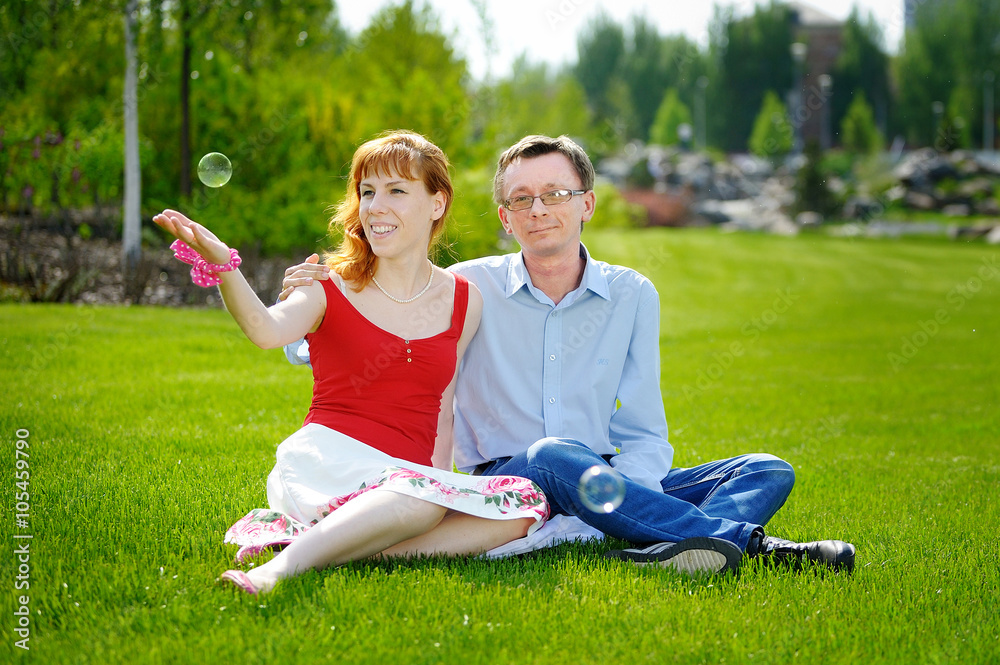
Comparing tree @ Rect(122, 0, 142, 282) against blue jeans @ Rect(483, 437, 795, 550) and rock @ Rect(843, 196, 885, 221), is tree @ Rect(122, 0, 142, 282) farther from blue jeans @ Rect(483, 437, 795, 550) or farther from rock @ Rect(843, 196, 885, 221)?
rock @ Rect(843, 196, 885, 221)

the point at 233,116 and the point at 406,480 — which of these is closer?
the point at 406,480

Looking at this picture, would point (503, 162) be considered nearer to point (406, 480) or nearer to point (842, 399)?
point (406, 480)

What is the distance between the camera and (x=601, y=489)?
11.2 ft

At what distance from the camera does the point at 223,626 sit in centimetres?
271

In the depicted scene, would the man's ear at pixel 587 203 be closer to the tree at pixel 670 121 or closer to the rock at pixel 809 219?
the rock at pixel 809 219

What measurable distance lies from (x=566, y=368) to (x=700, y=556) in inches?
41.5

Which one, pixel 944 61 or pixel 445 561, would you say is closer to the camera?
pixel 445 561

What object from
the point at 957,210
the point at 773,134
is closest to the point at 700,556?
the point at 957,210

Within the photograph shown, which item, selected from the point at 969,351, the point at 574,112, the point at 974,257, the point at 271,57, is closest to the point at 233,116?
the point at 271,57

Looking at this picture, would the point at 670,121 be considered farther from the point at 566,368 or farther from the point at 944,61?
the point at 566,368

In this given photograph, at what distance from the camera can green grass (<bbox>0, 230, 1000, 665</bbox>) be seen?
107 inches

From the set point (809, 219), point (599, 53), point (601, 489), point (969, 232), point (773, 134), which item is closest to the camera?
point (601, 489)

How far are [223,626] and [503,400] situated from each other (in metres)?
1.66

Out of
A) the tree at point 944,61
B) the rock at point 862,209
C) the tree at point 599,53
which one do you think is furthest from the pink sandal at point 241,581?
the tree at point 599,53
